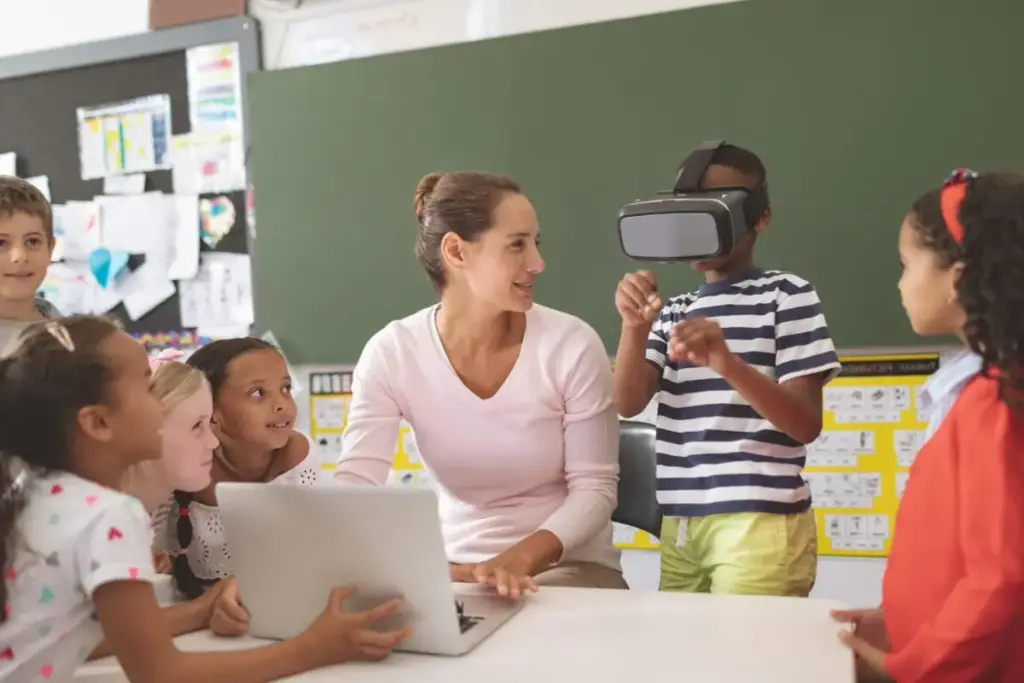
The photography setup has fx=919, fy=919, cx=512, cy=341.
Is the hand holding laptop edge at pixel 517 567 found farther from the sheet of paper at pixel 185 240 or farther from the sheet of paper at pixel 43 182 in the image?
the sheet of paper at pixel 43 182

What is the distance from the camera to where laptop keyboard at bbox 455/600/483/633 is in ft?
3.32

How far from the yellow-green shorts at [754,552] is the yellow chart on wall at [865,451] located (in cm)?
72

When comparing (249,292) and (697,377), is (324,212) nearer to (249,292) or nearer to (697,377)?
(249,292)

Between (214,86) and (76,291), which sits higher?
(214,86)

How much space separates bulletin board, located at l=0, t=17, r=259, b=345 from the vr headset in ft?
5.24

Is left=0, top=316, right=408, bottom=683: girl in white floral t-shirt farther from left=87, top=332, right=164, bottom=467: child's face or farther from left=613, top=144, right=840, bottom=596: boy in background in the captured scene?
left=613, top=144, right=840, bottom=596: boy in background

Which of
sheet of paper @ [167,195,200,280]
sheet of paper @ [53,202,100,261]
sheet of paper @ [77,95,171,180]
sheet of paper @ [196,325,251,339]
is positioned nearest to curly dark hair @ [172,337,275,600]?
sheet of paper @ [196,325,251,339]

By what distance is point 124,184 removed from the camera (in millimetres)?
2760

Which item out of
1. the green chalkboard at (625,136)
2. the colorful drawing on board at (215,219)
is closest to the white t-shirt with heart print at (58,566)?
the green chalkboard at (625,136)

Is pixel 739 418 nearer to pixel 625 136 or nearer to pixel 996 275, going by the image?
pixel 996 275

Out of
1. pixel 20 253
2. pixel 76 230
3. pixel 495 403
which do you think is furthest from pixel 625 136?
pixel 76 230

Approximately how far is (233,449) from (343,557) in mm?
458

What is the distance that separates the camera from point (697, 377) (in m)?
1.44

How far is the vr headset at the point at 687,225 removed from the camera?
122 cm
